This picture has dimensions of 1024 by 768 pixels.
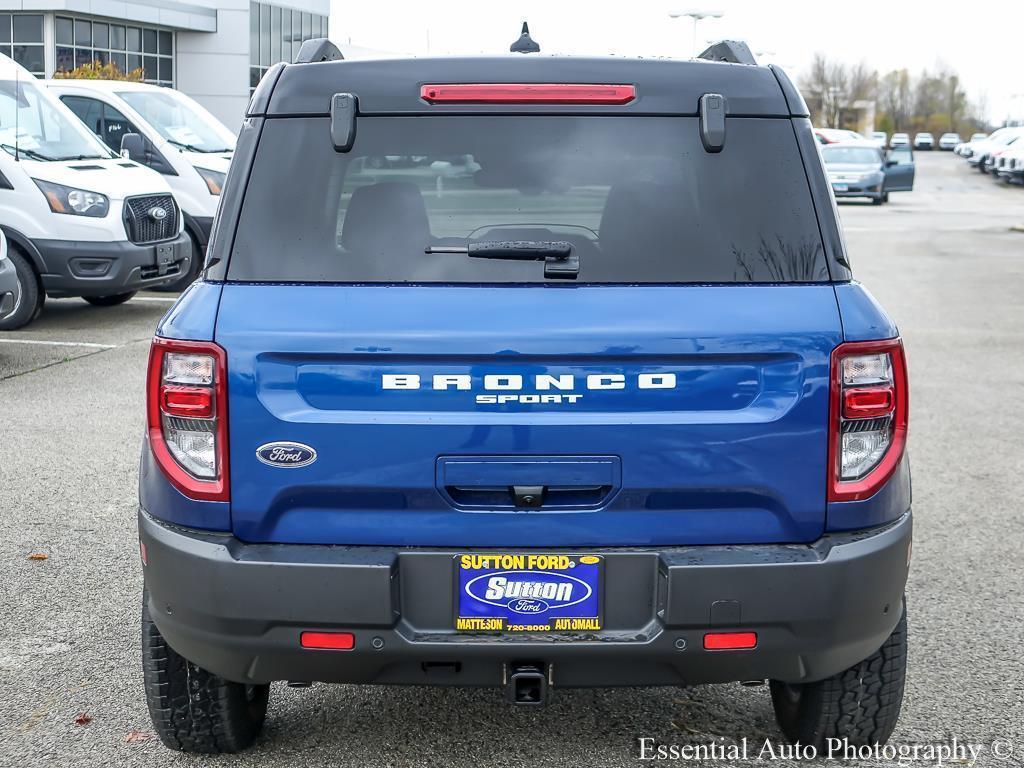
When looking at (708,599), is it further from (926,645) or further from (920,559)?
(920,559)

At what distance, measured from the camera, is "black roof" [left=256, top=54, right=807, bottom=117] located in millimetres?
3250

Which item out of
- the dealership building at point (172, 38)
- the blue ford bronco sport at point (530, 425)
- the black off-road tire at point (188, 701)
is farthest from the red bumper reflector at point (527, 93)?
the dealership building at point (172, 38)

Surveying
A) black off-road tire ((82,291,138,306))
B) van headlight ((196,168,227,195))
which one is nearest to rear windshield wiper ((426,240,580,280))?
black off-road tire ((82,291,138,306))

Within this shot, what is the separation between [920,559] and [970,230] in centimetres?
2342

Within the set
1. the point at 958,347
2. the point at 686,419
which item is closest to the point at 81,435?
the point at 686,419

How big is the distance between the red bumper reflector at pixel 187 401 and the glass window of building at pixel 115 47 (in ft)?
146

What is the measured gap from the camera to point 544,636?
3062 mm

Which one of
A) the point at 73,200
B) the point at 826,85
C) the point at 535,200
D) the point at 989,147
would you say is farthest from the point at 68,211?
the point at 826,85

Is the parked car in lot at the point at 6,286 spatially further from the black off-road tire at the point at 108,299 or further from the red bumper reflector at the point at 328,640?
the red bumper reflector at the point at 328,640

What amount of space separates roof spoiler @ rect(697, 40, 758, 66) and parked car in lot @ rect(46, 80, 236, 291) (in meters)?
10.7

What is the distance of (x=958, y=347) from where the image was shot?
11.8 metres

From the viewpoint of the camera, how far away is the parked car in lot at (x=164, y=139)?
14.5m

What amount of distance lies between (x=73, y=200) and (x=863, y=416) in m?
10.3

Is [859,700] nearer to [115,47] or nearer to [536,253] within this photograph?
[536,253]
